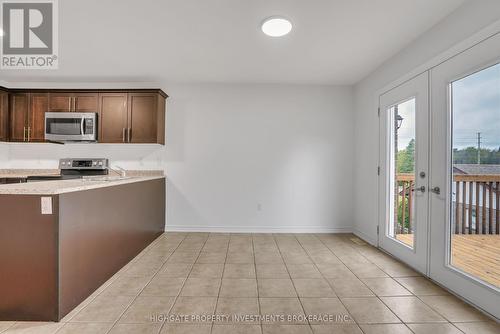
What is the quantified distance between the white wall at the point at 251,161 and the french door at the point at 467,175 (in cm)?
195

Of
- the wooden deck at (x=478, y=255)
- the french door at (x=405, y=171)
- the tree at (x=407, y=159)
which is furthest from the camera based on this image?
the tree at (x=407, y=159)

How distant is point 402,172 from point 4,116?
229 inches

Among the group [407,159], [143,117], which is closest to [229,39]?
[143,117]

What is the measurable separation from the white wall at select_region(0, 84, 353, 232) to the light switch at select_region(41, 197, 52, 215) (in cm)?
253

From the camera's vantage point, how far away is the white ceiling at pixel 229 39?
230 cm

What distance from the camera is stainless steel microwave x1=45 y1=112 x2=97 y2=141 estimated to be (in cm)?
387

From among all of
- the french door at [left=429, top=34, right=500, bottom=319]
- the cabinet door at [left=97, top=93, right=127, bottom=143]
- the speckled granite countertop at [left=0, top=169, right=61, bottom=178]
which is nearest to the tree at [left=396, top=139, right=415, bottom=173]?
the french door at [left=429, top=34, right=500, bottom=319]

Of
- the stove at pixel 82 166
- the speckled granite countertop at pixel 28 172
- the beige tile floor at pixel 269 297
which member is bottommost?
the beige tile floor at pixel 269 297

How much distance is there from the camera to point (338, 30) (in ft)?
8.71

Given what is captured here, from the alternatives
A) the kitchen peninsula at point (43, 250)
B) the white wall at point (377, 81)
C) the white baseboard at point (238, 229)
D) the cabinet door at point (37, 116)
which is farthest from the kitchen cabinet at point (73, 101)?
the white wall at point (377, 81)

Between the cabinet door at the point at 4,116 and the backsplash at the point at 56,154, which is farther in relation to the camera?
the backsplash at the point at 56,154

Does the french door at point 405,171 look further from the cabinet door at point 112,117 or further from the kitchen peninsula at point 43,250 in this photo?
the cabinet door at point 112,117

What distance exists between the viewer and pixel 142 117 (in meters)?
4.00

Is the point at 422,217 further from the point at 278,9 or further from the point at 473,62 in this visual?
the point at 278,9
